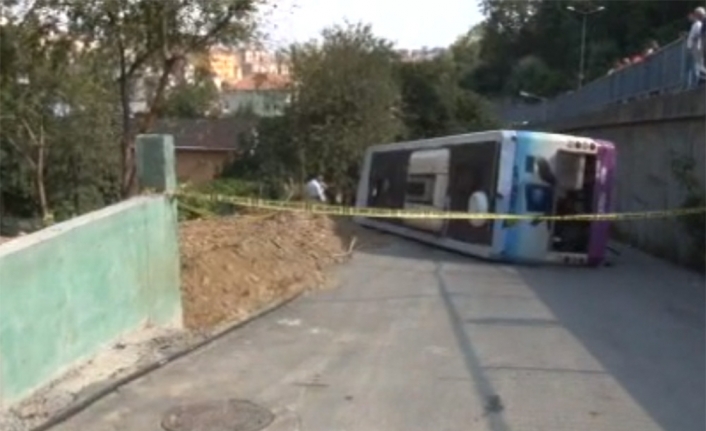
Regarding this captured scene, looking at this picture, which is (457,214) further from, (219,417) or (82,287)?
(219,417)

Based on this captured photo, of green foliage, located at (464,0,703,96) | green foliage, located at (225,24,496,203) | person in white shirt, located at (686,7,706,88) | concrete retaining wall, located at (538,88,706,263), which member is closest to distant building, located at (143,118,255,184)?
green foliage, located at (464,0,703,96)

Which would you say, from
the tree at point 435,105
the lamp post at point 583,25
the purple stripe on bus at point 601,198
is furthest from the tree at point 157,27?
the lamp post at point 583,25

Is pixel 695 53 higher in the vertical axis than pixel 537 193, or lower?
higher

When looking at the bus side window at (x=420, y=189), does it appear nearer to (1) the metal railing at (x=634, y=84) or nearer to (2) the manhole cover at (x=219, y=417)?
(1) the metal railing at (x=634, y=84)

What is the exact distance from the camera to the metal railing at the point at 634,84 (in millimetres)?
20250

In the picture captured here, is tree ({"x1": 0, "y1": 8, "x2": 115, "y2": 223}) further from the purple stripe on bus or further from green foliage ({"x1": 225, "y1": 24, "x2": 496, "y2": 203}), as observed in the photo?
the purple stripe on bus

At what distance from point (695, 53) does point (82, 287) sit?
13.0 meters

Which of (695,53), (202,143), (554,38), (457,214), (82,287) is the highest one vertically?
(554,38)

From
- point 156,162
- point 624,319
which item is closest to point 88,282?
point 156,162

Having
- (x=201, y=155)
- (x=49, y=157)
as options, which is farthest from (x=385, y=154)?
(x=201, y=155)

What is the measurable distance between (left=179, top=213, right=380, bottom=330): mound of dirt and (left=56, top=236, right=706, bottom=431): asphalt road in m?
0.56

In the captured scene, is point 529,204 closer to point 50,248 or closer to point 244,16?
point 244,16

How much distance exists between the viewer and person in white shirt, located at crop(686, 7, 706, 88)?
18.2 metres

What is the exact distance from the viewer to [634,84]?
24.8 m
